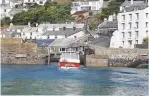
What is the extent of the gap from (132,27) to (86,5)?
131 feet

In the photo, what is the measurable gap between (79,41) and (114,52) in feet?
40.9

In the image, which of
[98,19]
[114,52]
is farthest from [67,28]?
[114,52]

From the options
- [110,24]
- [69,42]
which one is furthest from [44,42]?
[110,24]

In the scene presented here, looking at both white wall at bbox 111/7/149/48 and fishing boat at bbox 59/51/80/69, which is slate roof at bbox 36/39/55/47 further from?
fishing boat at bbox 59/51/80/69

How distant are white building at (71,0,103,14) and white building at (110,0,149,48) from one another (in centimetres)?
3407

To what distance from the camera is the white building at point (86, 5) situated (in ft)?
331

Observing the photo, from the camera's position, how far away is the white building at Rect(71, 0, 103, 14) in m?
101

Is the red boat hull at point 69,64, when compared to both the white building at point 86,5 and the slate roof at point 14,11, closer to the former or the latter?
the white building at point 86,5

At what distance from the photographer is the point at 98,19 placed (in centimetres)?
9081

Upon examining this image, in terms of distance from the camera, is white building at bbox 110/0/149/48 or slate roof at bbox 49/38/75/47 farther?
slate roof at bbox 49/38/75/47

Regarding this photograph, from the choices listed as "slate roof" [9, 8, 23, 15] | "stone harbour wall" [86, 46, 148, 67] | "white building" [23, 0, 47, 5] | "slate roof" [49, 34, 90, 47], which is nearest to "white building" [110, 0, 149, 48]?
"slate roof" [49, 34, 90, 47]

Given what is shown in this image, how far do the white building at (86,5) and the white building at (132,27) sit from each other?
34.1 metres

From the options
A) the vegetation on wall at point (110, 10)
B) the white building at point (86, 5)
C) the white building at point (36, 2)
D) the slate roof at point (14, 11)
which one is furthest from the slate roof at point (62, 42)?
the white building at point (36, 2)

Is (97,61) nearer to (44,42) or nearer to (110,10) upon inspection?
(44,42)
